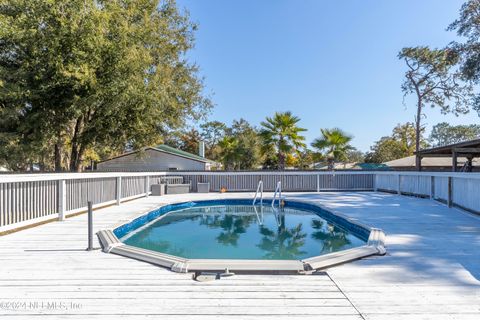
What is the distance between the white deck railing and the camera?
219 inches

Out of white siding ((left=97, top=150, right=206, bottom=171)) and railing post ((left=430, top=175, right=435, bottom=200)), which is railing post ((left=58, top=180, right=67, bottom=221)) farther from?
white siding ((left=97, top=150, right=206, bottom=171))

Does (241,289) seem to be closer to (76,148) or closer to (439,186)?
Answer: (439,186)

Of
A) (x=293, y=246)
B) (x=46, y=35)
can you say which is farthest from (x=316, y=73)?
(x=293, y=246)

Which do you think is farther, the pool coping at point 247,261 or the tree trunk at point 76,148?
the tree trunk at point 76,148

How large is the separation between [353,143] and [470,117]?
36.4 feet

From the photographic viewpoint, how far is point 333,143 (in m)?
15.3

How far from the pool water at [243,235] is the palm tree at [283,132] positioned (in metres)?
6.07

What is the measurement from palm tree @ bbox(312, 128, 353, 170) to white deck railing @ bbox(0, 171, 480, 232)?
6.20ft

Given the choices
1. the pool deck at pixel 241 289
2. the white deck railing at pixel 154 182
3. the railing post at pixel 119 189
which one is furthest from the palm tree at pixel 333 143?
the pool deck at pixel 241 289

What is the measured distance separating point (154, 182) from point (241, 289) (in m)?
10.5

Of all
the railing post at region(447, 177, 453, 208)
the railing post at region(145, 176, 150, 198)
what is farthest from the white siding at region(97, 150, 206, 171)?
the railing post at region(447, 177, 453, 208)

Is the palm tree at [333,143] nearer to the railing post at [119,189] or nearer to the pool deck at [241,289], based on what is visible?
the railing post at [119,189]

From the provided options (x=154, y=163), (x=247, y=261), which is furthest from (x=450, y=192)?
(x=154, y=163)

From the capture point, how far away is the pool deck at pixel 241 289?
7.96 ft
